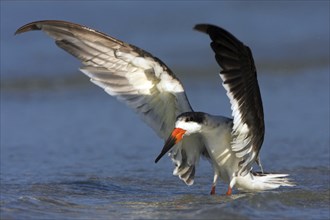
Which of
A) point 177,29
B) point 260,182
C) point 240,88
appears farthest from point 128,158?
point 177,29

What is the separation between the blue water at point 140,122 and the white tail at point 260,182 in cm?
12

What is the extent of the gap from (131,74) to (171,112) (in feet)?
1.53

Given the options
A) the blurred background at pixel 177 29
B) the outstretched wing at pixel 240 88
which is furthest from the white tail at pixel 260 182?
the blurred background at pixel 177 29

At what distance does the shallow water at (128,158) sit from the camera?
6.95 metres

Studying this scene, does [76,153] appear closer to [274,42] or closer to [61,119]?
[61,119]

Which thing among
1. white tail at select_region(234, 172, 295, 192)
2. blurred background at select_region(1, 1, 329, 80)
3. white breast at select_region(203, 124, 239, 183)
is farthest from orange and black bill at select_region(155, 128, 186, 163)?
blurred background at select_region(1, 1, 329, 80)

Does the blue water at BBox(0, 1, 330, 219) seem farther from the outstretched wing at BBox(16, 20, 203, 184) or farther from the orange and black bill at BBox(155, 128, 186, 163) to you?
the outstretched wing at BBox(16, 20, 203, 184)

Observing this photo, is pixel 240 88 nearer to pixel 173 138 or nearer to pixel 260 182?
pixel 173 138

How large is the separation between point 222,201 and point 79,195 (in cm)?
123

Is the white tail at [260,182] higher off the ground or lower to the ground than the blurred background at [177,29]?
lower

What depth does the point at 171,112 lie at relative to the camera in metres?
7.59

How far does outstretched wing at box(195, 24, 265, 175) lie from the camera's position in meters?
6.44

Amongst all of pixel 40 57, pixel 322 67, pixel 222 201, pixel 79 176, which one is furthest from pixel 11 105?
pixel 222 201

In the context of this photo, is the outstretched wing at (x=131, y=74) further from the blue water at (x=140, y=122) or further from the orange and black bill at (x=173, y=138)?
the blue water at (x=140, y=122)
